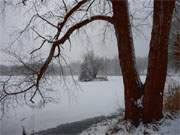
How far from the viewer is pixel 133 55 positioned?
25.6 feet

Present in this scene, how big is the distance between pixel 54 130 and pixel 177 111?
579 cm

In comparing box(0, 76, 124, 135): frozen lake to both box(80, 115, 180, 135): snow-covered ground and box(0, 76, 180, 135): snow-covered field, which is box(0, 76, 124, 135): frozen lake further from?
box(80, 115, 180, 135): snow-covered ground

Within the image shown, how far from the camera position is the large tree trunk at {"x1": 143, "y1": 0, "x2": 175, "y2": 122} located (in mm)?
6980

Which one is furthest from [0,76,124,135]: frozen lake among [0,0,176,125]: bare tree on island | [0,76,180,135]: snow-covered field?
[0,0,176,125]: bare tree on island

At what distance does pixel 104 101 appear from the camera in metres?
19.3

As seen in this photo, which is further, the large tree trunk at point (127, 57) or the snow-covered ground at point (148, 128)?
the large tree trunk at point (127, 57)

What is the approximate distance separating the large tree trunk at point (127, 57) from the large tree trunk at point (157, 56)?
41 centimetres

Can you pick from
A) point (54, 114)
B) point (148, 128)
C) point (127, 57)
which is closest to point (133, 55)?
point (127, 57)

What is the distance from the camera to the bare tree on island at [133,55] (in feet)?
23.0

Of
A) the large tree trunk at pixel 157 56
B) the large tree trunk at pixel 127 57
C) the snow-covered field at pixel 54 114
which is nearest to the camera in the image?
the large tree trunk at pixel 157 56

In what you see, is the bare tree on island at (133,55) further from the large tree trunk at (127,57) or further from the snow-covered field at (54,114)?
the snow-covered field at (54,114)

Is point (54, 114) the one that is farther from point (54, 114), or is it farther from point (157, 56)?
point (157, 56)

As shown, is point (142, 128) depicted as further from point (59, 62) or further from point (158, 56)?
point (59, 62)

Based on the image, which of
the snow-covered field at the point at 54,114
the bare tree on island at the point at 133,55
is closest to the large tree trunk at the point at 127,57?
the bare tree on island at the point at 133,55
